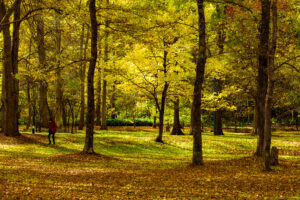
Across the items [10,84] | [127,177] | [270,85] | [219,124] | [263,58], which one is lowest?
[127,177]

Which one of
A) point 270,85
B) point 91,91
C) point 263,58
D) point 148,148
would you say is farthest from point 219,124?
point 270,85

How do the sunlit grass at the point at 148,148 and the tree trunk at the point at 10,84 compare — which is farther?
the tree trunk at the point at 10,84

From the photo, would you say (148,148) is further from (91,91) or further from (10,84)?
(10,84)

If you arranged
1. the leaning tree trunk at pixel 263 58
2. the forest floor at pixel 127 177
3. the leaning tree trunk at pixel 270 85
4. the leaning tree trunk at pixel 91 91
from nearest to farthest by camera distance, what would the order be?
the forest floor at pixel 127 177, the leaning tree trunk at pixel 270 85, the leaning tree trunk at pixel 263 58, the leaning tree trunk at pixel 91 91

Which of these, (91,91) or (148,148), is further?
(148,148)

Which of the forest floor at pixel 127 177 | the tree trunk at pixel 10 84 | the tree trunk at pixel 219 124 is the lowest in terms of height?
the forest floor at pixel 127 177

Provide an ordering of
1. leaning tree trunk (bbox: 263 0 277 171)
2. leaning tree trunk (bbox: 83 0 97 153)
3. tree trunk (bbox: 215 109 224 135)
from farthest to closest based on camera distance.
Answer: tree trunk (bbox: 215 109 224 135) < leaning tree trunk (bbox: 83 0 97 153) < leaning tree trunk (bbox: 263 0 277 171)

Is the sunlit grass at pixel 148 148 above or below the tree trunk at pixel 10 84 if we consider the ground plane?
below

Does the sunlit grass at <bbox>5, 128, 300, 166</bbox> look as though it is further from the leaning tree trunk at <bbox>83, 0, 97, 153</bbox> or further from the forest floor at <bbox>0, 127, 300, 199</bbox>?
the leaning tree trunk at <bbox>83, 0, 97, 153</bbox>

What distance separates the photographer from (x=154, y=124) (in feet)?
112

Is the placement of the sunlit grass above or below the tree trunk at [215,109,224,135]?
Result: below

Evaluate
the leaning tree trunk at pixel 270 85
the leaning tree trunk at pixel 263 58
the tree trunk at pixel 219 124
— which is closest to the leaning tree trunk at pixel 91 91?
the leaning tree trunk at pixel 263 58

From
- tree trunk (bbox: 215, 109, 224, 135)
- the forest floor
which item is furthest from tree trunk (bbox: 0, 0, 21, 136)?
tree trunk (bbox: 215, 109, 224, 135)

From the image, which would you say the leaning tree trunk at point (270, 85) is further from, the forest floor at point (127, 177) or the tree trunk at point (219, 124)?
the tree trunk at point (219, 124)
